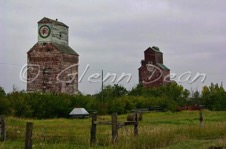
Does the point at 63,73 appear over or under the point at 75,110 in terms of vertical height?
over

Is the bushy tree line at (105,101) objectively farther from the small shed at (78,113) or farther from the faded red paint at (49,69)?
the faded red paint at (49,69)

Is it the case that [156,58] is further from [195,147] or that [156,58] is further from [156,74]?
[195,147]

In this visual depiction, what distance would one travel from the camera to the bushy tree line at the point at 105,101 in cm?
3547

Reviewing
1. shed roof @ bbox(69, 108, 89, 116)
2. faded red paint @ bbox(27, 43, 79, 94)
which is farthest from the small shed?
faded red paint @ bbox(27, 43, 79, 94)

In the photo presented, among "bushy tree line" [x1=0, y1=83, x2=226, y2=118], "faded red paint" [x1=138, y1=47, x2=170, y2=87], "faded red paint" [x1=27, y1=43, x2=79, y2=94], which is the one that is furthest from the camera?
"faded red paint" [x1=138, y1=47, x2=170, y2=87]

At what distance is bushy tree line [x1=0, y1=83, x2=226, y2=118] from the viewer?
3547 cm

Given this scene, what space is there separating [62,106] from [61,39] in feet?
36.2

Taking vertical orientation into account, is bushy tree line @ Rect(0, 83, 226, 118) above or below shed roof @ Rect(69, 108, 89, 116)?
above

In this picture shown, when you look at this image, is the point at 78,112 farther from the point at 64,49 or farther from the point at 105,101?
the point at 64,49

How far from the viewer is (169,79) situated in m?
70.5

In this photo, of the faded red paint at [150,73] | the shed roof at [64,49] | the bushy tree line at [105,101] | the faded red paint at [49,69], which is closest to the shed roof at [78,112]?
the bushy tree line at [105,101]

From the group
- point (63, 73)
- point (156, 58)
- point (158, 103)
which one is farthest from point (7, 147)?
point (156, 58)

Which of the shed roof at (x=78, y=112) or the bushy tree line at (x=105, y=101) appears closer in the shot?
the bushy tree line at (x=105, y=101)

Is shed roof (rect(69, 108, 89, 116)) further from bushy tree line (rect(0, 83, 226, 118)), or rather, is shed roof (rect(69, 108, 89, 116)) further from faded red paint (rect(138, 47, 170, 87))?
faded red paint (rect(138, 47, 170, 87))
